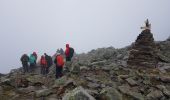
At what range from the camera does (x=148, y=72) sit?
925 inches

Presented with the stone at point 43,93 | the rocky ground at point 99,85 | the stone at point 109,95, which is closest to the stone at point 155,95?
the rocky ground at point 99,85

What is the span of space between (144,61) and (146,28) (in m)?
3.98

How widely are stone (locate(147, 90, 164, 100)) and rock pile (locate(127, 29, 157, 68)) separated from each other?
724 centimetres

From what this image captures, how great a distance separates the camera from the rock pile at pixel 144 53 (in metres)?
25.7

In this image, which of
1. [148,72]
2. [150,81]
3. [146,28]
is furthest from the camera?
[146,28]

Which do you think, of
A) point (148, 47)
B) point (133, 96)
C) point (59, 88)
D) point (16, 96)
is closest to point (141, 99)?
point (133, 96)

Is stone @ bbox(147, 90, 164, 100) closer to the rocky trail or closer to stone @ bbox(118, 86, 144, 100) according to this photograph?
the rocky trail

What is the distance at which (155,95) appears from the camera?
17625mm

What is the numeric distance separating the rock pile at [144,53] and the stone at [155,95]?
285 inches

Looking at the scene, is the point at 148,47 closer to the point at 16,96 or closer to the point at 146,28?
the point at 146,28

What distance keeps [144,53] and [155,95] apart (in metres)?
9.19

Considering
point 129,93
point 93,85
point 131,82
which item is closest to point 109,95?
point 129,93

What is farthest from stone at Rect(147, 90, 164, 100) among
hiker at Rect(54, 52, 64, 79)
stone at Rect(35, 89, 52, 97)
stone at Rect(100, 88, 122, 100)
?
hiker at Rect(54, 52, 64, 79)

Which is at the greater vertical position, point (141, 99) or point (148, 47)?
point (148, 47)
